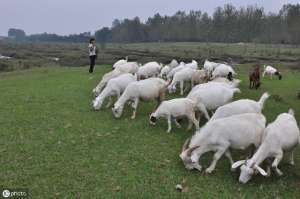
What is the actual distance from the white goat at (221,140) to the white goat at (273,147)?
12.6 inches

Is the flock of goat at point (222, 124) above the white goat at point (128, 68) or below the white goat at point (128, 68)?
below

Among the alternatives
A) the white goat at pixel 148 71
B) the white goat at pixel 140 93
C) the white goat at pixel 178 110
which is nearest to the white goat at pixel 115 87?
the white goat at pixel 140 93

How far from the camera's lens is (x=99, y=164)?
9.37 meters

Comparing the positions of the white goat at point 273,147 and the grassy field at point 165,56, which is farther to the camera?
the grassy field at point 165,56

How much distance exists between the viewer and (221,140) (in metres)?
9.21

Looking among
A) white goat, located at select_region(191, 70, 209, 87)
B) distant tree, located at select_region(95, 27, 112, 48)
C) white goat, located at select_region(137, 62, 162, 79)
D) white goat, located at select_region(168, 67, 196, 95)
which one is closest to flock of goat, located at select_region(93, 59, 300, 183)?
white goat, located at select_region(168, 67, 196, 95)

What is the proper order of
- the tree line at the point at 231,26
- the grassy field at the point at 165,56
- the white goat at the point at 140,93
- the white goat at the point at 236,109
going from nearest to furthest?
the white goat at the point at 236,109, the white goat at the point at 140,93, the grassy field at the point at 165,56, the tree line at the point at 231,26

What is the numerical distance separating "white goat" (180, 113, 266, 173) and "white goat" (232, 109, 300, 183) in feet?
1.05

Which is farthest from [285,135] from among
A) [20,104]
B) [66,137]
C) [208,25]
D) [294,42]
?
[208,25]

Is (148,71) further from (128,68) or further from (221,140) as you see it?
(221,140)

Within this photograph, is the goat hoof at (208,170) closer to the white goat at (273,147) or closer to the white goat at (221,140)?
the white goat at (221,140)

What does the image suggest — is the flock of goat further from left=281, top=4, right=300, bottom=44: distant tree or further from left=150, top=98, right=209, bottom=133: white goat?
left=281, top=4, right=300, bottom=44: distant tree

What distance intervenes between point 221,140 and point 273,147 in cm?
113

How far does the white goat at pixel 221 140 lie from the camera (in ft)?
30.0
